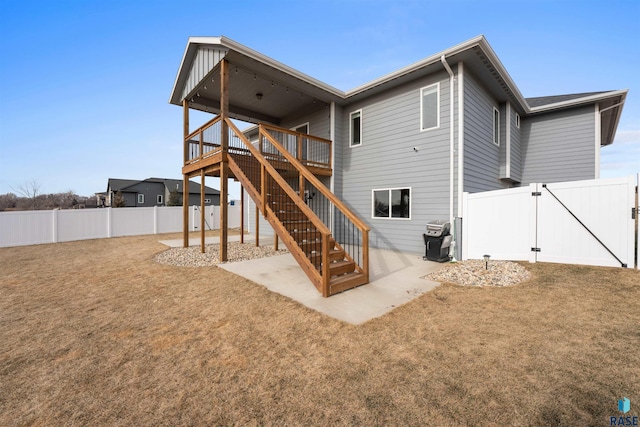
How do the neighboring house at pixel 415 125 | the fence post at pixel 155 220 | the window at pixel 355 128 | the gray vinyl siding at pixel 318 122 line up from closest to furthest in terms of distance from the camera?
1. the neighboring house at pixel 415 125
2. the window at pixel 355 128
3. the gray vinyl siding at pixel 318 122
4. the fence post at pixel 155 220

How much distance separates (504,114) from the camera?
29.9 feet

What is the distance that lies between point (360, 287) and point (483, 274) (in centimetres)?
268

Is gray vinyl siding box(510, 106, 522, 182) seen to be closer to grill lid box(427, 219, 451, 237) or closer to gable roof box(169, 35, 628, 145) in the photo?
gable roof box(169, 35, 628, 145)

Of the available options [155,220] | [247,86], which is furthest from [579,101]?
[155,220]

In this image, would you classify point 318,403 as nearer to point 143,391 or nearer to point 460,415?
point 460,415

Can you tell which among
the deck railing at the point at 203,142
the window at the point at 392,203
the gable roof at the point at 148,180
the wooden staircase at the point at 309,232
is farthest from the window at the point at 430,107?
the gable roof at the point at 148,180

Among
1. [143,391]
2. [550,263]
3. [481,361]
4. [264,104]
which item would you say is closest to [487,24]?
[550,263]

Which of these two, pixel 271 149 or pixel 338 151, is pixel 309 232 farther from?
pixel 271 149

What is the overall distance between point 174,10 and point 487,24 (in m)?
9.60

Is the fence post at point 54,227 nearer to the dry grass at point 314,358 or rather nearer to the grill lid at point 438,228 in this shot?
the dry grass at point 314,358

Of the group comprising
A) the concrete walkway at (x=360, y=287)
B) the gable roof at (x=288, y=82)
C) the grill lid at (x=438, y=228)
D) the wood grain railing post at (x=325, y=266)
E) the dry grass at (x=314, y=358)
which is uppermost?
the gable roof at (x=288, y=82)

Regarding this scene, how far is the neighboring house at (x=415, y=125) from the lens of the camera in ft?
22.8

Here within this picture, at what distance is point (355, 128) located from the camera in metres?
9.61

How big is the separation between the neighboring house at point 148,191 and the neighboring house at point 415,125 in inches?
1029
